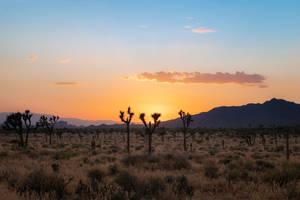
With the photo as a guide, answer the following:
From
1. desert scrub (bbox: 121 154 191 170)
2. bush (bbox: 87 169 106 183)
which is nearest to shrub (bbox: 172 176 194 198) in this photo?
bush (bbox: 87 169 106 183)

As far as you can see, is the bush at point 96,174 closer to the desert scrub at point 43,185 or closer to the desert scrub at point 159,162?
the desert scrub at point 43,185

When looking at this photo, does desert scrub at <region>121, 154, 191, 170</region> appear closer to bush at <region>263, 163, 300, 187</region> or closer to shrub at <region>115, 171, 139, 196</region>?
shrub at <region>115, 171, 139, 196</region>

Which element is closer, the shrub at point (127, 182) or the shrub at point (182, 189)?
the shrub at point (182, 189)

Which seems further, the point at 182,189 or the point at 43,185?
the point at 43,185

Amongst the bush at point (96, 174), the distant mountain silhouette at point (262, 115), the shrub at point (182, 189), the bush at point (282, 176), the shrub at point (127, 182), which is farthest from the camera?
the distant mountain silhouette at point (262, 115)

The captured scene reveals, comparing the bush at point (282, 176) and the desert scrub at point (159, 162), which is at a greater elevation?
the bush at point (282, 176)

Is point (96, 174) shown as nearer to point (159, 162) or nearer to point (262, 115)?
point (159, 162)

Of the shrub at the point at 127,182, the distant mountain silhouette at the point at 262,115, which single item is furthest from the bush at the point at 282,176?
the distant mountain silhouette at the point at 262,115

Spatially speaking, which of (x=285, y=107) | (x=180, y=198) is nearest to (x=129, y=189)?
(x=180, y=198)

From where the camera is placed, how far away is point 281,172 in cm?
1057

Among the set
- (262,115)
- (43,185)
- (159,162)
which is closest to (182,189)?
(43,185)

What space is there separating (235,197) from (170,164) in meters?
6.60

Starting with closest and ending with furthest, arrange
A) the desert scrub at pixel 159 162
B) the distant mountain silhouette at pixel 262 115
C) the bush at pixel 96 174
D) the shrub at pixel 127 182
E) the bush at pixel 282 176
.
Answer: the shrub at pixel 127 182, the bush at pixel 282 176, the bush at pixel 96 174, the desert scrub at pixel 159 162, the distant mountain silhouette at pixel 262 115

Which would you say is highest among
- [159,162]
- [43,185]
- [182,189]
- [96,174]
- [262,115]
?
[262,115]
